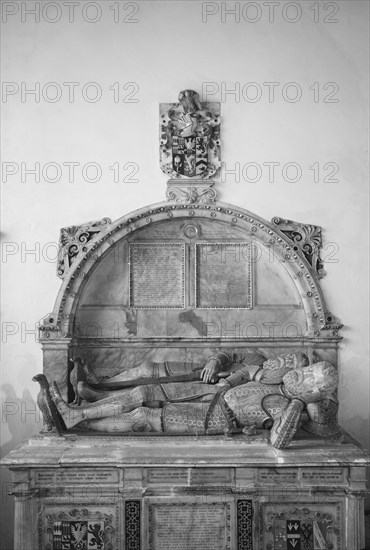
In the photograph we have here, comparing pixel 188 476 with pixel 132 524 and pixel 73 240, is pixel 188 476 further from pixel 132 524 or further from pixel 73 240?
pixel 73 240

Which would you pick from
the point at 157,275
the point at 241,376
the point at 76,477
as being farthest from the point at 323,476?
the point at 157,275

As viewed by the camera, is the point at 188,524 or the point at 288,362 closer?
the point at 188,524

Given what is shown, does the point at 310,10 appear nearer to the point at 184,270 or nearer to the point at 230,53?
the point at 230,53

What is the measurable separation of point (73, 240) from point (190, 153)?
1.33 metres

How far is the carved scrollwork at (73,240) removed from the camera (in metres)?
5.87

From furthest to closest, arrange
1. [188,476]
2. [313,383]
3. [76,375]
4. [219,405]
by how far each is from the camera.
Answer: [76,375]
[219,405]
[313,383]
[188,476]

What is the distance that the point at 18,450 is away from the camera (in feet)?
16.2

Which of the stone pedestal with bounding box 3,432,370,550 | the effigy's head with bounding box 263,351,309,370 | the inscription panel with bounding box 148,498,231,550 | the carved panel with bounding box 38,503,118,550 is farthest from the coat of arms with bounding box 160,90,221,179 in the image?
the carved panel with bounding box 38,503,118,550

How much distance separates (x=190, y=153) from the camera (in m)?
5.96

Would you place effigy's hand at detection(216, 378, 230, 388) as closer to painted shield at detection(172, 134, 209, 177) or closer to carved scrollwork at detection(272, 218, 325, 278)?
carved scrollwork at detection(272, 218, 325, 278)

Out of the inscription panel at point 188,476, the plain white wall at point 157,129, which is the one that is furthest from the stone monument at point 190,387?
the plain white wall at point 157,129

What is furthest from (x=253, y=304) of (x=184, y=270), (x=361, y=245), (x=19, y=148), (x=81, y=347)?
(x=19, y=148)

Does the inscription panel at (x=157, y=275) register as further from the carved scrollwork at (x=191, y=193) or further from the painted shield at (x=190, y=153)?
the painted shield at (x=190, y=153)

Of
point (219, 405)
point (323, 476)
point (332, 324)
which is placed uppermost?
point (332, 324)
